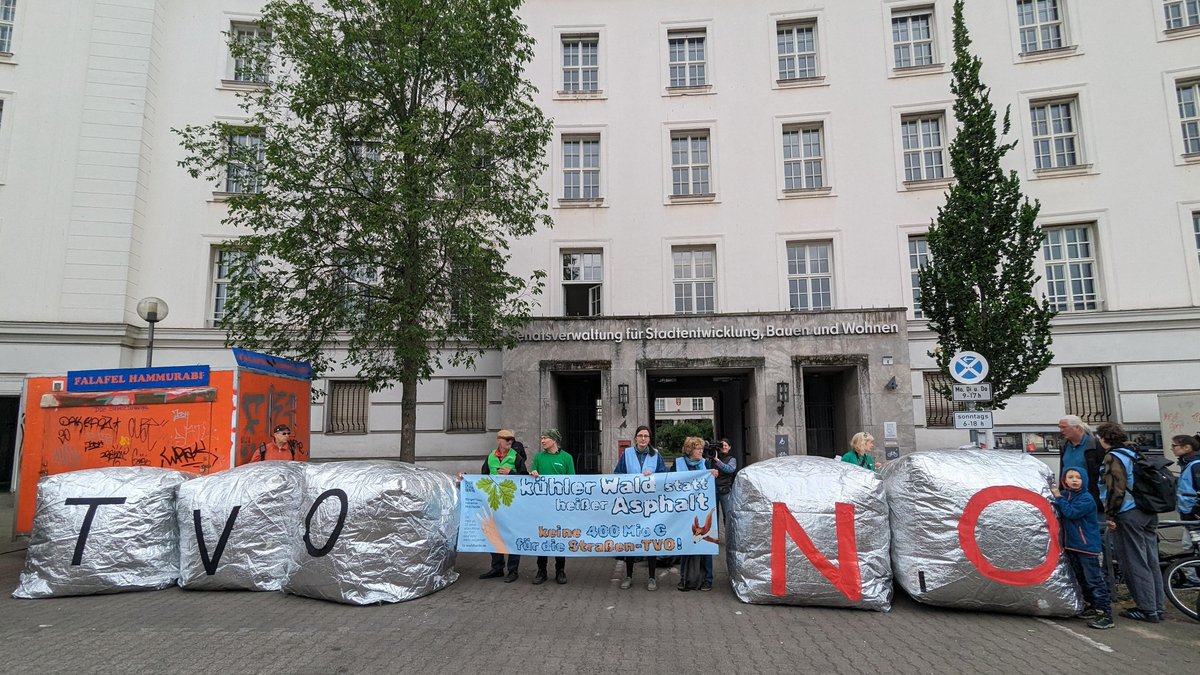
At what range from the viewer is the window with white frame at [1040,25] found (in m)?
17.9

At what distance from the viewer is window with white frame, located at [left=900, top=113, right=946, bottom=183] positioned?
58.1 feet

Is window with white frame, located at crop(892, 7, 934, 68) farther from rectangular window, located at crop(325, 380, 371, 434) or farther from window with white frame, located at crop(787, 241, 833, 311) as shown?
rectangular window, located at crop(325, 380, 371, 434)

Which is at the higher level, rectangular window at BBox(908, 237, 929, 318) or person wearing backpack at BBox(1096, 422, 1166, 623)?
rectangular window at BBox(908, 237, 929, 318)

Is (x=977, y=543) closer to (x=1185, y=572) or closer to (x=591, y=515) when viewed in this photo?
(x=1185, y=572)

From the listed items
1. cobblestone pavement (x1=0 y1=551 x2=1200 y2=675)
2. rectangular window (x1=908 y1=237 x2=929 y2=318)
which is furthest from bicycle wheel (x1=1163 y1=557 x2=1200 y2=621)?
rectangular window (x1=908 y1=237 x2=929 y2=318)

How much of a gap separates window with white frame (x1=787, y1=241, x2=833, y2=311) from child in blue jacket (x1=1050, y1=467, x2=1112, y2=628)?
1109 cm

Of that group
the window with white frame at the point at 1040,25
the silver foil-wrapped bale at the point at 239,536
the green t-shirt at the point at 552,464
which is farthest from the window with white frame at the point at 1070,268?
the silver foil-wrapped bale at the point at 239,536

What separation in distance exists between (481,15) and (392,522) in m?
9.20

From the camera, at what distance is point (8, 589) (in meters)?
7.99

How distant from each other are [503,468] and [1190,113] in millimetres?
20826

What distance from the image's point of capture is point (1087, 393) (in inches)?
664

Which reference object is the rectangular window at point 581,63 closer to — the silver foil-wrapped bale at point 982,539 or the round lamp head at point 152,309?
the round lamp head at point 152,309

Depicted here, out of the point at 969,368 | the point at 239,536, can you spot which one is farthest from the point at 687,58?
the point at 239,536

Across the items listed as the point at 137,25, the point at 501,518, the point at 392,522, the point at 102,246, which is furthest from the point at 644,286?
the point at 137,25
